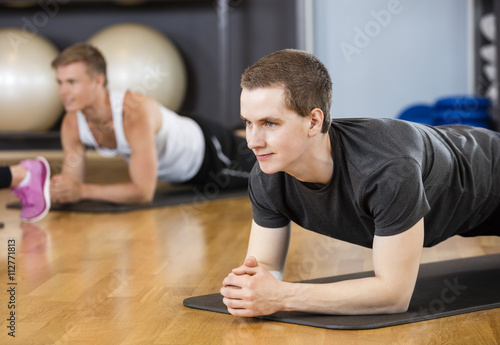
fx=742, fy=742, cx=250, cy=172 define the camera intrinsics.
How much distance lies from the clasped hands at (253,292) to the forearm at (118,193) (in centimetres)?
173

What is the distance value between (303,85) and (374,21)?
3480 millimetres

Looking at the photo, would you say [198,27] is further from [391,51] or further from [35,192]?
[35,192]

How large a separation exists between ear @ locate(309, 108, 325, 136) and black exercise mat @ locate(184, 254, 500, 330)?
1.23 ft

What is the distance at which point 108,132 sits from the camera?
3146mm

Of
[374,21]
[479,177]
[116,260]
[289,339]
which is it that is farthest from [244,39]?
[289,339]

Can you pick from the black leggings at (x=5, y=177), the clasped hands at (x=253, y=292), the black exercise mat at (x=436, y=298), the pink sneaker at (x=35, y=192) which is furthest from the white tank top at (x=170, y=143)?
the clasped hands at (x=253, y=292)

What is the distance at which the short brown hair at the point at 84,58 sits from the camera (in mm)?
2988

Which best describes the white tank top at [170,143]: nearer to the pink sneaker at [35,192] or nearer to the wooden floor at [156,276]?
the wooden floor at [156,276]

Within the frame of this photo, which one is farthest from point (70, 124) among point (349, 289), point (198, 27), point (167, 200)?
point (349, 289)

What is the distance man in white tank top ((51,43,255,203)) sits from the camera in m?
3.00

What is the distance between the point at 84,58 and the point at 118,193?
1.89 ft

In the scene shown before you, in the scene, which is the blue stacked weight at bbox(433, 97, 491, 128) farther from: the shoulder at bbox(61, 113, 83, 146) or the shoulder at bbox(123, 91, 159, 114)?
the shoulder at bbox(61, 113, 83, 146)

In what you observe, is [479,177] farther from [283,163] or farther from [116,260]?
[116,260]

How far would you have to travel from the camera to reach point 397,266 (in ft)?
4.58
